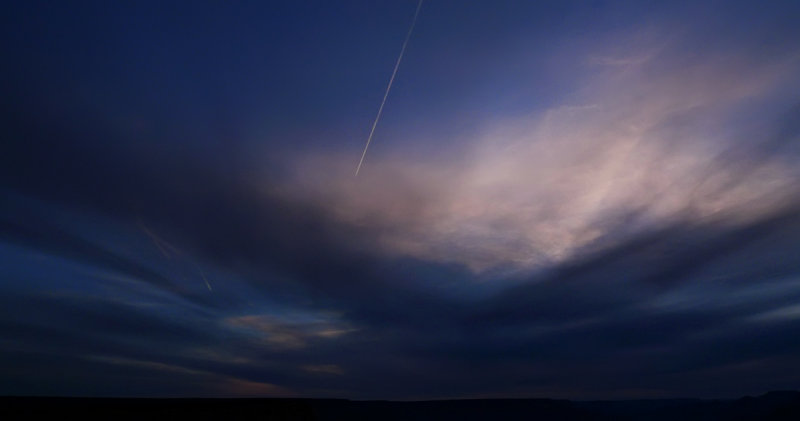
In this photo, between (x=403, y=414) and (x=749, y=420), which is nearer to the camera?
(x=403, y=414)

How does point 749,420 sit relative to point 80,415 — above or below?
below

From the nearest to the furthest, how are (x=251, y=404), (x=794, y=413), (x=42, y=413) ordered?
(x=42, y=413), (x=251, y=404), (x=794, y=413)

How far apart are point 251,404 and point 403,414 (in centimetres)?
16107

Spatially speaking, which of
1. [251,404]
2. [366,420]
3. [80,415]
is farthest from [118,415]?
[366,420]

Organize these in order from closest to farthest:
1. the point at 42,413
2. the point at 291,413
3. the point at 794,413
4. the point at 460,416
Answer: the point at 42,413, the point at 291,413, the point at 794,413, the point at 460,416

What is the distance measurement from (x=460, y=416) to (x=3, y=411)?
7870 inches

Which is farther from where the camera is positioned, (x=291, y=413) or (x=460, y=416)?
(x=460, y=416)

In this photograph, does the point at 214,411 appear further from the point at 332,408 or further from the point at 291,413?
the point at 332,408

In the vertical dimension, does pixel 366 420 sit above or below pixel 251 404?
below

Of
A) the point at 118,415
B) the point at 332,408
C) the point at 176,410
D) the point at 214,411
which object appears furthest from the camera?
the point at 332,408

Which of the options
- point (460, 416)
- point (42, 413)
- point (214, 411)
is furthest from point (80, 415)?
point (460, 416)

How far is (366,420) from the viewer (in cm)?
15400

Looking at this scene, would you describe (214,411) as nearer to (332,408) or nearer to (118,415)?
(118,415)

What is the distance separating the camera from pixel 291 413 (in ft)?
114
